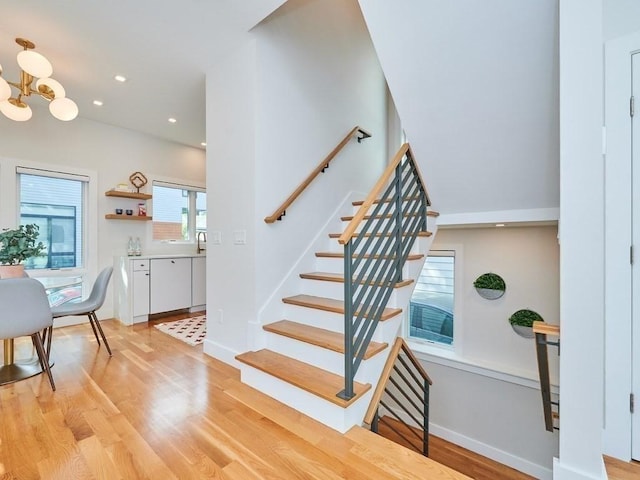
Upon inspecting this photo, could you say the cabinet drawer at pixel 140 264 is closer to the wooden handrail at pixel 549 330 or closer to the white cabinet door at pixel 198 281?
the white cabinet door at pixel 198 281

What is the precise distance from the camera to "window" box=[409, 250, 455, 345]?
4.06 meters

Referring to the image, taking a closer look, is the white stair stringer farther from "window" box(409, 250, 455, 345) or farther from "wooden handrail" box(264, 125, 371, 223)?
"window" box(409, 250, 455, 345)

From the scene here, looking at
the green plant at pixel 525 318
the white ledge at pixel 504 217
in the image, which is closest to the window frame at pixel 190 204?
the white ledge at pixel 504 217

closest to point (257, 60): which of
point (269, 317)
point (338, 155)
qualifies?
point (338, 155)

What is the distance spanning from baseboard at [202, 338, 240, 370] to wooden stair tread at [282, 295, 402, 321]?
66 centimetres

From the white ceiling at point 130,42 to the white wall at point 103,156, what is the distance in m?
0.27

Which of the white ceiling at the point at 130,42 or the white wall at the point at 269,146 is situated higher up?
the white ceiling at the point at 130,42

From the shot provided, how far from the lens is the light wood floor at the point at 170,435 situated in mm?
1399

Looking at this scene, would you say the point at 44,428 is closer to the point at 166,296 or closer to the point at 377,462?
the point at 377,462

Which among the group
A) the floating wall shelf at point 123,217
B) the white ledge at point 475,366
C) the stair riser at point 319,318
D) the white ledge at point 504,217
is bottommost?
the white ledge at point 475,366

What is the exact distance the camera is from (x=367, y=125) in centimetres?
386

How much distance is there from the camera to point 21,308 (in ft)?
6.75
